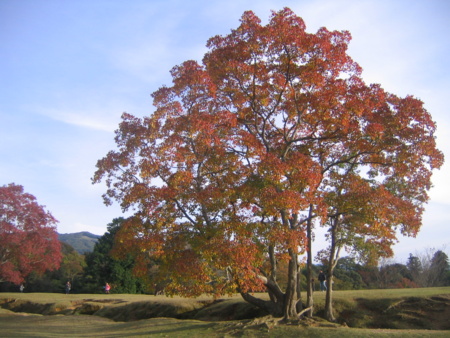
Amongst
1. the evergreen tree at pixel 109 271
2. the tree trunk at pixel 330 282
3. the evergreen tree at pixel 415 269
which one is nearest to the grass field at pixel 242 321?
the tree trunk at pixel 330 282

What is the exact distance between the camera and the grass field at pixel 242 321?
12250 millimetres

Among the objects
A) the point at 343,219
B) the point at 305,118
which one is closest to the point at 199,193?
the point at 305,118

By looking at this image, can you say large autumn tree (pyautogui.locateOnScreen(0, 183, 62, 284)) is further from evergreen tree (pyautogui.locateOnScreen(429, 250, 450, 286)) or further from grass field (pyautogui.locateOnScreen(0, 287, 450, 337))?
evergreen tree (pyautogui.locateOnScreen(429, 250, 450, 286))

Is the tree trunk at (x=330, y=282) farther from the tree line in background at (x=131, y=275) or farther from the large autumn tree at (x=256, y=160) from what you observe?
the tree line in background at (x=131, y=275)

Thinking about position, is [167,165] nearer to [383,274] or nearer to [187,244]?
[187,244]

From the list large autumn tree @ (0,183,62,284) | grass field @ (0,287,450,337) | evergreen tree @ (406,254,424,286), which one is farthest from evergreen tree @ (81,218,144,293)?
evergreen tree @ (406,254,424,286)

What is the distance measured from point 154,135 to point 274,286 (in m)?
7.22

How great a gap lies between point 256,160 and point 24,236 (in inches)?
962

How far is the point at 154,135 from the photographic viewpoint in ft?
42.3

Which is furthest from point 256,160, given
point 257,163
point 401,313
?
point 401,313

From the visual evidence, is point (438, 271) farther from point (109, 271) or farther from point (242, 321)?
point (109, 271)

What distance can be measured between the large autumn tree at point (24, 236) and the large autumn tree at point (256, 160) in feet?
65.8

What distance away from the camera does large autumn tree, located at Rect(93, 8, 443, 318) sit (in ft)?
37.6

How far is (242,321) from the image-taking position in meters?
14.0
